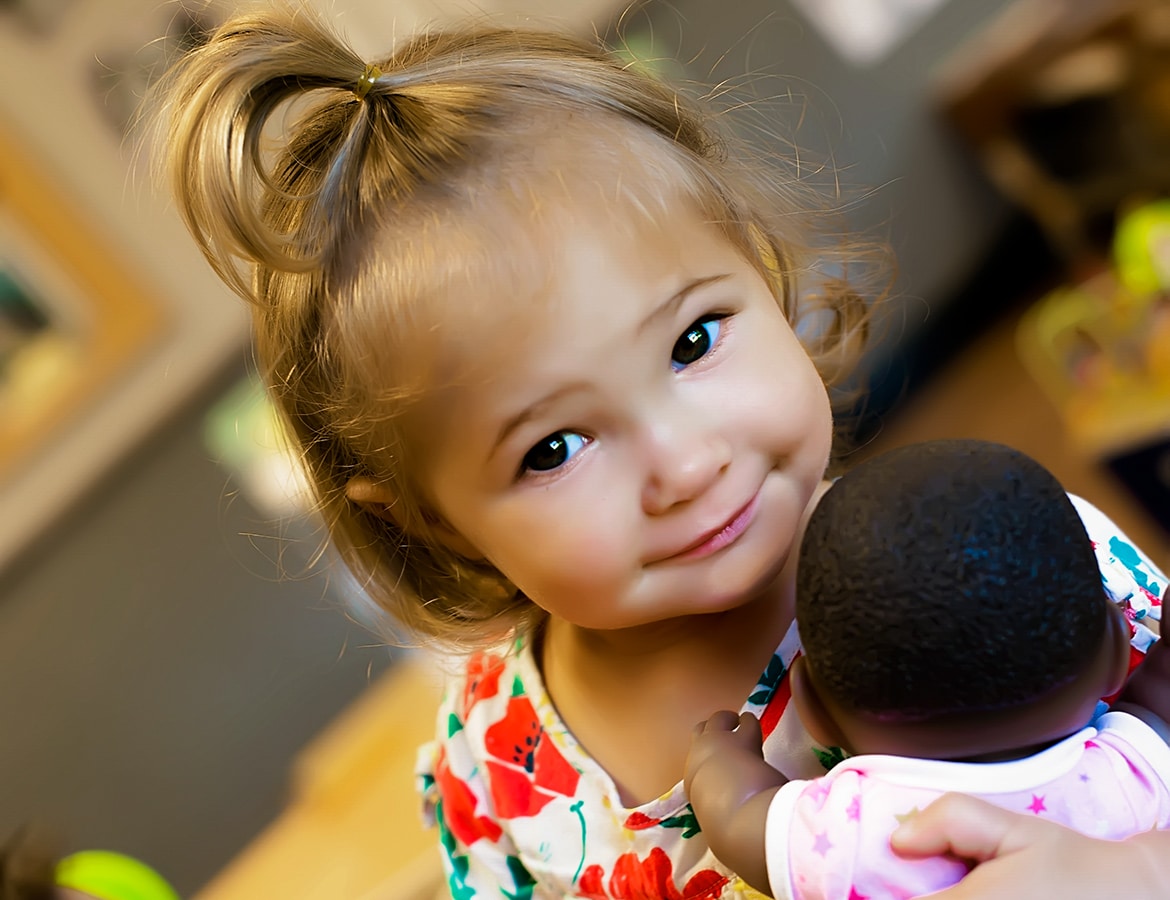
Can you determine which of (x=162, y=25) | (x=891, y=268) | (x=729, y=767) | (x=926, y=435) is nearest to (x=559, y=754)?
(x=729, y=767)

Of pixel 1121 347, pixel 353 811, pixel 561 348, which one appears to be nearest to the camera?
pixel 561 348

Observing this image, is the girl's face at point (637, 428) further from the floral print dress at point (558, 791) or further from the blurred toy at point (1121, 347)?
the blurred toy at point (1121, 347)

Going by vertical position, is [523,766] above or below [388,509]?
below

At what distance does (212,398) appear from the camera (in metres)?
1.92

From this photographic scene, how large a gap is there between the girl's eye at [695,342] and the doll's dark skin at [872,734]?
19cm

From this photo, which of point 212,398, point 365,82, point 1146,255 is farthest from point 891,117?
point 365,82

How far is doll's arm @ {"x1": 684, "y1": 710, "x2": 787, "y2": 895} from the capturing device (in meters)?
0.47

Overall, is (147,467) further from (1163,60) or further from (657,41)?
(1163,60)

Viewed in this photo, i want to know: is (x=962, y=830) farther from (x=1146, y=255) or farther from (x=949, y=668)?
(x=1146, y=255)

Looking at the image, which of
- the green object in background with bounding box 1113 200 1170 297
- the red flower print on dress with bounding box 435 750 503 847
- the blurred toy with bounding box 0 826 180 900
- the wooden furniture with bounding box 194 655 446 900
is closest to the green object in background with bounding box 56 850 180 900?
the blurred toy with bounding box 0 826 180 900

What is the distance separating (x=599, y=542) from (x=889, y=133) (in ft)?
6.56

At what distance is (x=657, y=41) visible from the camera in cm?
211

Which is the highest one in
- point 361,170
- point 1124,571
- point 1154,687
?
point 361,170

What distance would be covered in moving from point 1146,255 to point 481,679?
1258 mm
